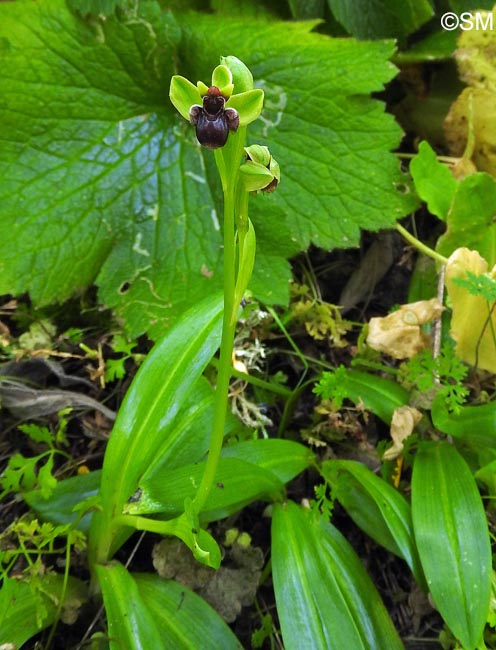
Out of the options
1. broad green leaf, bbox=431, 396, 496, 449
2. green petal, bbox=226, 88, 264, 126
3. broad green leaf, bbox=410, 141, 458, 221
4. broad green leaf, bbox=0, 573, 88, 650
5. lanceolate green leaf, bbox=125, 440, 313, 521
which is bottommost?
broad green leaf, bbox=431, 396, 496, 449

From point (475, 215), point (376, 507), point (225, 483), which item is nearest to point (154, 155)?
point (475, 215)

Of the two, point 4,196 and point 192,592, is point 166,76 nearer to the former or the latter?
point 4,196

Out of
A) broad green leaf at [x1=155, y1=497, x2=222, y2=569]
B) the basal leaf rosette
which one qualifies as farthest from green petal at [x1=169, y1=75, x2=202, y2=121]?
broad green leaf at [x1=155, y1=497, x2=222, y2=569]

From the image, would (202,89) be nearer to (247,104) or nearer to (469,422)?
(247,104)

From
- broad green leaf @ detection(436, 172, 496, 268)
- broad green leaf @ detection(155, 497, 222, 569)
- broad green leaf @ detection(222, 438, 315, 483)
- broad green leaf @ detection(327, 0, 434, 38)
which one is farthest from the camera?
broad green leaf @ detection(327, 0, 434, 38)

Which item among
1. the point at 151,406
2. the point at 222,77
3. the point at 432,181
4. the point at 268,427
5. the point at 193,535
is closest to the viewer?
the point at 222,77

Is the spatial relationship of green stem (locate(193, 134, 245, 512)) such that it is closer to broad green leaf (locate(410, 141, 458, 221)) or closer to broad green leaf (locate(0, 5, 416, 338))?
broad green leaf (locate(0, 5, 416, 338))
